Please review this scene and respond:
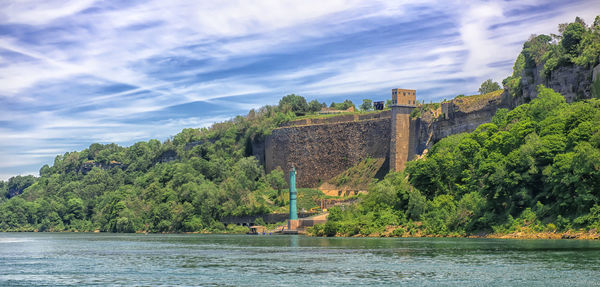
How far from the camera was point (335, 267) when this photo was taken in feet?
126

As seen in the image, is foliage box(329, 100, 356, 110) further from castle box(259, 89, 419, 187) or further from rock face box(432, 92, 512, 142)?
rock face box(432, 92, 512, 142)

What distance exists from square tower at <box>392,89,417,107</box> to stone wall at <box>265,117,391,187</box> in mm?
5909

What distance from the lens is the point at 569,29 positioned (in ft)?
224

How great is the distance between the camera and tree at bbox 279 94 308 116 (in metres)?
129

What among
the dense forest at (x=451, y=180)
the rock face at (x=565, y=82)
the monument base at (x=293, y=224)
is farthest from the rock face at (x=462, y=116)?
the monument base at (x=293, y=224)

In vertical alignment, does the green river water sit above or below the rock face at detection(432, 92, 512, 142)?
below

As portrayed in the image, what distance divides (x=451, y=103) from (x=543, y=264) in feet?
168

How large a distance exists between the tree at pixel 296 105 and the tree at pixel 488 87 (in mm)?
31200

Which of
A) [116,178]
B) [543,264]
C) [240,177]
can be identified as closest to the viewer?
[543,264]

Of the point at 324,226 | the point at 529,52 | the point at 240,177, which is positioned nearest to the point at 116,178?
the point at 240,177

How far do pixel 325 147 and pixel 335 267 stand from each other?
72.0 metres

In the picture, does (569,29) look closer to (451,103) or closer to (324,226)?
(451,103)

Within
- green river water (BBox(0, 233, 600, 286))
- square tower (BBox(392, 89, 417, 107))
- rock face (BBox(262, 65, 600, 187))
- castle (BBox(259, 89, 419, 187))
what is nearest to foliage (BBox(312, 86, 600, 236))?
rock face (BBox(262, 65, 600, 187))

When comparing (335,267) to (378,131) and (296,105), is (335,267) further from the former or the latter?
(296,105)
